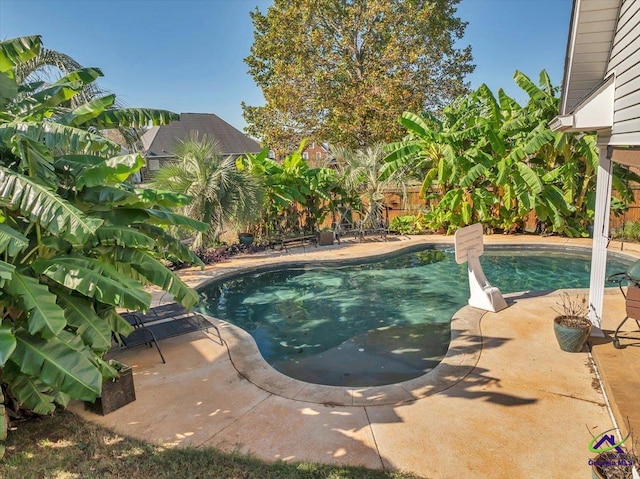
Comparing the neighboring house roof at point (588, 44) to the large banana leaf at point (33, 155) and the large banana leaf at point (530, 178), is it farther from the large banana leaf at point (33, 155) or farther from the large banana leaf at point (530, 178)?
the large banana leaf at point (530, 178)

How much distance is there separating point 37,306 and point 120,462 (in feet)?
5.56

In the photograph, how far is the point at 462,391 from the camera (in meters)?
4.82

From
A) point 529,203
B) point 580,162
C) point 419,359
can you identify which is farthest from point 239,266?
point 580,162

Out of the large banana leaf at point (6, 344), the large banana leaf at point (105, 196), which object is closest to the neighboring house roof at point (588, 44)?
the large banana leaf at point (105, 196)

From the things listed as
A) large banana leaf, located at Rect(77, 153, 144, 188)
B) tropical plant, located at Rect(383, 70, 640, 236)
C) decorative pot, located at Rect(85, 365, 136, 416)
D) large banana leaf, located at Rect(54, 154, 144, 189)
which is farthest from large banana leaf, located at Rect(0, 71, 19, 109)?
tropical plant, located at Rect(383, 70, 640, 236)

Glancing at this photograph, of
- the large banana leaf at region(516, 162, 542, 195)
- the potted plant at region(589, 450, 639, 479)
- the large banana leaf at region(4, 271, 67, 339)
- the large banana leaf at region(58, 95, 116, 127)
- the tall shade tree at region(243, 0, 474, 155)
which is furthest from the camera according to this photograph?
the tall shade tree at region(243, 0, 474, 155)

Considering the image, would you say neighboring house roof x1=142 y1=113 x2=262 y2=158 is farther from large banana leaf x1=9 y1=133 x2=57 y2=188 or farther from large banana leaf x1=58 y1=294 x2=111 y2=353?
large banana leaf x1=58 y1=294 x2=111 y2=353

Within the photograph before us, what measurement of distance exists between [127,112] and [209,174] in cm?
667

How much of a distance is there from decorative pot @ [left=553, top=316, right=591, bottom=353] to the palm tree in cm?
878

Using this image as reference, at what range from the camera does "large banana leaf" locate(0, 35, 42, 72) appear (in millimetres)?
4004

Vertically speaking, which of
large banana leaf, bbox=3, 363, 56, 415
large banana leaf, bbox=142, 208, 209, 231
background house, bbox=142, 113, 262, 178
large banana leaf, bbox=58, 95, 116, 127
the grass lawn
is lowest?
the grass lawn

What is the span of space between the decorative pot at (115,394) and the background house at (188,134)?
28.8 m

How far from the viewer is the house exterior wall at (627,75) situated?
12.8 ft

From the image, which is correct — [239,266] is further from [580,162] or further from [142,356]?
[580,162]
